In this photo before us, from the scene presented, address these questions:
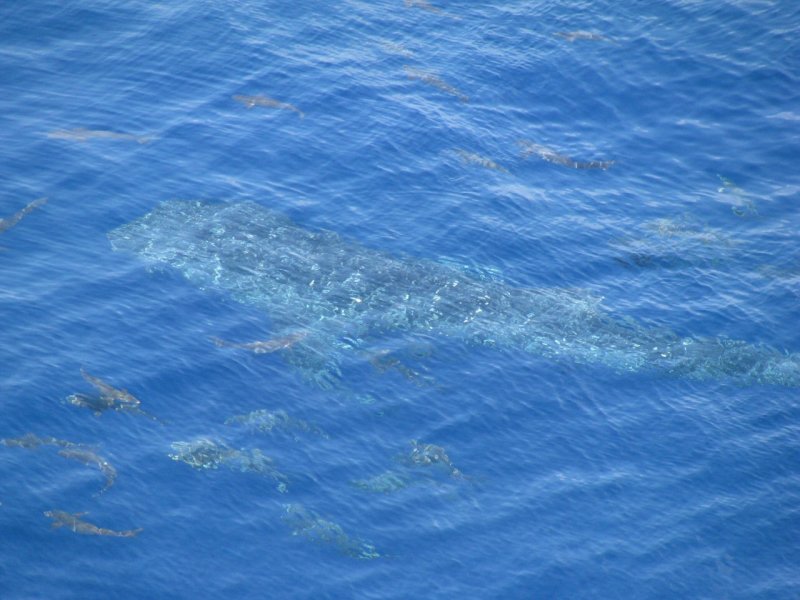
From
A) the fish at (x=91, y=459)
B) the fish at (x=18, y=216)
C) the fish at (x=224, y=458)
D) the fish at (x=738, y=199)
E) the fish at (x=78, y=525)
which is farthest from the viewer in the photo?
the fish at (x=738, y=199)

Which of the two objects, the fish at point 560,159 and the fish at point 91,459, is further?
the fish at point 560,159

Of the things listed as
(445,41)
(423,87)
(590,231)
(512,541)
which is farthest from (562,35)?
(512,541)

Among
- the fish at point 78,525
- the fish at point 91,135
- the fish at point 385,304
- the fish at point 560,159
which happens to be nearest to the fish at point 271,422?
the fish at point 385,304

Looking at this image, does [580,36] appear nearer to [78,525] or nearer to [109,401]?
[109,401]

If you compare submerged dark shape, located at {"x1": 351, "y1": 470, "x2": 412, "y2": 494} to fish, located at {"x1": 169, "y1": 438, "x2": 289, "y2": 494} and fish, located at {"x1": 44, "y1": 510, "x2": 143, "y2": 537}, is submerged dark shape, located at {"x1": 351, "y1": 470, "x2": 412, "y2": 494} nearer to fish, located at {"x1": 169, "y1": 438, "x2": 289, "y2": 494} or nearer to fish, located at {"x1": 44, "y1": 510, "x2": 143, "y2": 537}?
fish, located at {"x1": 169, "y1": 438, "x2": 289, "y2": 494}

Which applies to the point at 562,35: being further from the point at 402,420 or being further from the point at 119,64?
the point at 402,420

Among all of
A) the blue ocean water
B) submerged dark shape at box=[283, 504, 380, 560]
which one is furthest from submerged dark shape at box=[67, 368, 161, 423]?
submerged dark shape at box=[283, 504, 380, 560]

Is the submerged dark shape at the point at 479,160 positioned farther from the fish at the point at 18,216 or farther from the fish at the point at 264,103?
the fish at the point at 18,216
